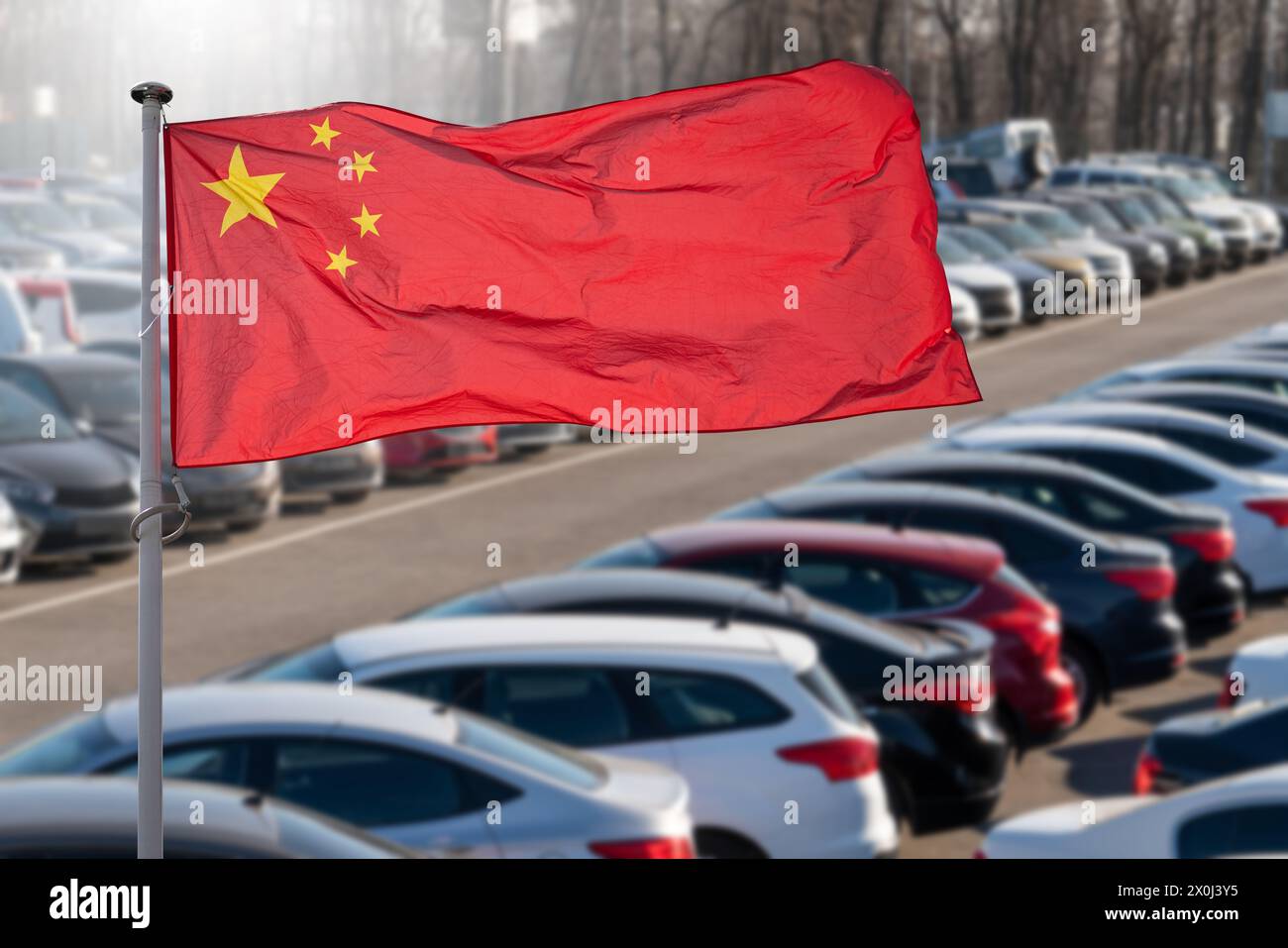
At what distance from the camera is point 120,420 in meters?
18.2

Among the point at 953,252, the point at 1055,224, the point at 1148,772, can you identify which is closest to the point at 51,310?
the point at 1148,772

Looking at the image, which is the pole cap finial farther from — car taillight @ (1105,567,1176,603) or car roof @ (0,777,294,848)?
car taillight @ (1105,567,1176,603)

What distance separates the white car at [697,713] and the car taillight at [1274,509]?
7600 millimetres

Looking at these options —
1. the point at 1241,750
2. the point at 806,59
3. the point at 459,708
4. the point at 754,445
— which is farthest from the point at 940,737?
the point at 806,59

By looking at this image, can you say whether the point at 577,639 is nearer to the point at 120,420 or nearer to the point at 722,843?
the point at 722,843

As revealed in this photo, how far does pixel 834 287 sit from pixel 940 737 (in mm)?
4298

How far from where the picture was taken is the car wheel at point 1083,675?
12.4m

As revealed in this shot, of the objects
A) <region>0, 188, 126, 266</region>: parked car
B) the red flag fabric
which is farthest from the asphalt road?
<region>0, 188, 126, 266</region>: parked car

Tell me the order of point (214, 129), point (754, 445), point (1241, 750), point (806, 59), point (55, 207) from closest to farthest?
point (214, 129) → point (1241, 750) → point (754, 445) → point (55, 207) → point (806, 59)

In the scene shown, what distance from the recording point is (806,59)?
225 feet

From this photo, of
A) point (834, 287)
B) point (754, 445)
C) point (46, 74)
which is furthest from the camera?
point (46, 74)

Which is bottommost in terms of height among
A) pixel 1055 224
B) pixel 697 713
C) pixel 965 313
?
pixel 697 713

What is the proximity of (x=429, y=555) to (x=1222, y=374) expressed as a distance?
27.0 feet
